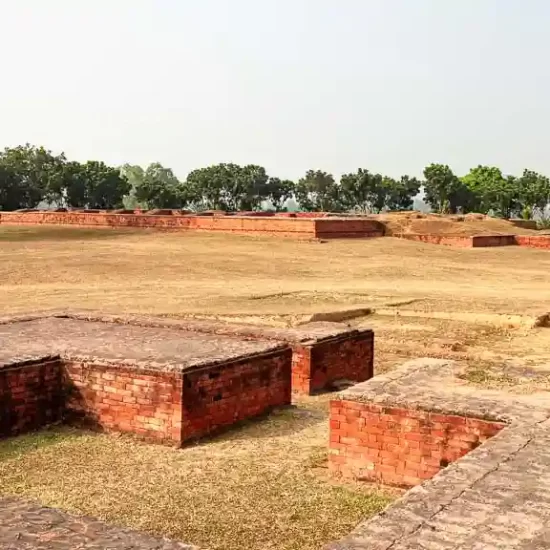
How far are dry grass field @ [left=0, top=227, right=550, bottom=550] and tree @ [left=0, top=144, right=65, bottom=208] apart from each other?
64.7 feet

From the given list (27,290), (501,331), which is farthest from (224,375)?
(27,290)

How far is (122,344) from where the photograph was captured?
19.9ft

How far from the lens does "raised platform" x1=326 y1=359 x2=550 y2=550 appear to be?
8.95ft

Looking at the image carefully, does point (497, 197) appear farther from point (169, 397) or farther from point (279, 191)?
point (169, 397)

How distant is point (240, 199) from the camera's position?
5100cm

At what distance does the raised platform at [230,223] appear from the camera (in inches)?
909

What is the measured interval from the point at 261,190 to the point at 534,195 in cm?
1720

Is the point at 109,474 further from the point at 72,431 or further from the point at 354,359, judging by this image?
the point at 354,359

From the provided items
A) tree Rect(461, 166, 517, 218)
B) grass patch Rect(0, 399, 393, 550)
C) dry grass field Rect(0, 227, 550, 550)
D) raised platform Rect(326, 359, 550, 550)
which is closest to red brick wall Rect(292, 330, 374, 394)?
dry grass field Rect(0, 227, 550, 550)

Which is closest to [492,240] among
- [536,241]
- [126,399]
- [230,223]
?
[536,241]

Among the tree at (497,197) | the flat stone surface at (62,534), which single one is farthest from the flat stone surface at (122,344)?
the tree at (497,197)

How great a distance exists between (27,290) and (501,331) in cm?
796

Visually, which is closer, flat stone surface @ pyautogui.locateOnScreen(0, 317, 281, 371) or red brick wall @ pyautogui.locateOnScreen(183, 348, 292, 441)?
red brick wall @ pyautogui.locateOnScreen(183, 348, 292, 441)

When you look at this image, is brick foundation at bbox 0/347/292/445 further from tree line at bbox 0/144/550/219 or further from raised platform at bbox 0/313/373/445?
tree line at bbox 0/144/550/219
